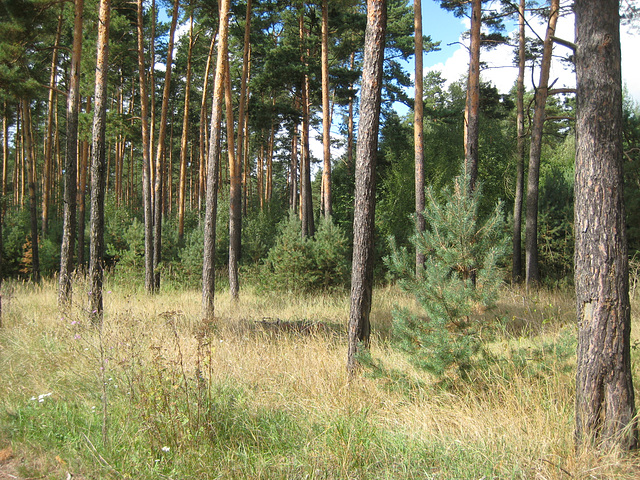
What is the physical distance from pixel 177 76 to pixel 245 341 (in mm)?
20549

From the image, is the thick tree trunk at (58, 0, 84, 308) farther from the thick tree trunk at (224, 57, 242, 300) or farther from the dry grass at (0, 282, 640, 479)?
the thick tree trunk at (224, 57, 242, 300)

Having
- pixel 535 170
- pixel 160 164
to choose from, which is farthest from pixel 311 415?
pixel 160 164

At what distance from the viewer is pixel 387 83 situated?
20.2 meters

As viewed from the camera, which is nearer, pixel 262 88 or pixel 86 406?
pixel 86 406

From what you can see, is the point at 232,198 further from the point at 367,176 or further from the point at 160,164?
the point at 367,176

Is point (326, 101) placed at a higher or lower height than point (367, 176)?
higher

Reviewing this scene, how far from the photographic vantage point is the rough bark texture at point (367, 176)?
4.93m

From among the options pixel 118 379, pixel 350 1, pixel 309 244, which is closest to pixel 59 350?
pixel 118 379

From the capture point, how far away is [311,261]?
12797 millimetres

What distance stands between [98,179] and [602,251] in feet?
24.2

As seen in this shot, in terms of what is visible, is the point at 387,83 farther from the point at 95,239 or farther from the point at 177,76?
the point at 95,239

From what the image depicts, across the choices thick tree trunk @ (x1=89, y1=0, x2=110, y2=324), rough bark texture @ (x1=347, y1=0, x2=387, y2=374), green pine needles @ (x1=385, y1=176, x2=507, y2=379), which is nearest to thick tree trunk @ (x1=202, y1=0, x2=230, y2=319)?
thick tree trunk @ (x1=89, y1=0, x2=110, y2=324)

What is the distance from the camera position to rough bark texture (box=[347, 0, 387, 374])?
4926mm

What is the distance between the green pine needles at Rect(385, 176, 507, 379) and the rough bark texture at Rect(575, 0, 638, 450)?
0.93 meters
